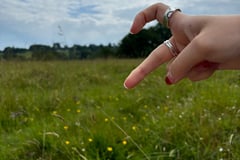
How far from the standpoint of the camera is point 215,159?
194cm

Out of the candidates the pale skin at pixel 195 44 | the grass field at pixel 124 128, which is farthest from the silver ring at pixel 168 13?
the grass field at pixel 124 128

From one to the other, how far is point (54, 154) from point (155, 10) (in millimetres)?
1579

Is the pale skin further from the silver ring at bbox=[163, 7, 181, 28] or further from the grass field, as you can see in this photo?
the grass field

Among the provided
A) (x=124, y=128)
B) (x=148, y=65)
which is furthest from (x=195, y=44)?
(x=124, y=128)

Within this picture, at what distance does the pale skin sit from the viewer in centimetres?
63

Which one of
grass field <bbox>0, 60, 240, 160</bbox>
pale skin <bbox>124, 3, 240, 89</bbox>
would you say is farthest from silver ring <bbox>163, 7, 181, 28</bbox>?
grass field <bbox>0, 60, 240, 160</bbox>

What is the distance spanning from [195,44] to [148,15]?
0.19 meters

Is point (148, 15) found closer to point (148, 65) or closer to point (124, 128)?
point (148, 65)

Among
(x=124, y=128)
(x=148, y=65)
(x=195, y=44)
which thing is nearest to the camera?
(x=195, y=44)

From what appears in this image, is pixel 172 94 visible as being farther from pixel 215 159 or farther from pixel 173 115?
pixel 215 159

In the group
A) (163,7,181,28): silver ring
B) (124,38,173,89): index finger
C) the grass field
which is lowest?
the grass field

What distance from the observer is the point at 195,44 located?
64 cm

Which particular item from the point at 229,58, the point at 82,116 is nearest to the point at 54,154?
the point at 82,116

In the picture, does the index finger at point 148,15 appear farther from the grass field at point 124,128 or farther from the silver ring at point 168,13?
the grass field at point 124,128
